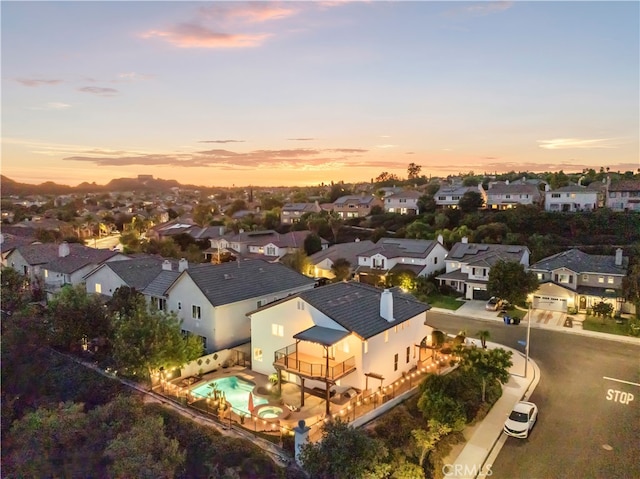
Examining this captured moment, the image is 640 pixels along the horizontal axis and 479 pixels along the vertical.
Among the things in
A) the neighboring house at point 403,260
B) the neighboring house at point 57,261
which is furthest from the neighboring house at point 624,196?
the neighboring house at point 57,261

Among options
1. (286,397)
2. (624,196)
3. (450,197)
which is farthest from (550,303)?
(450,197)

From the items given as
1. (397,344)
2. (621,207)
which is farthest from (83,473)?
(621,207)

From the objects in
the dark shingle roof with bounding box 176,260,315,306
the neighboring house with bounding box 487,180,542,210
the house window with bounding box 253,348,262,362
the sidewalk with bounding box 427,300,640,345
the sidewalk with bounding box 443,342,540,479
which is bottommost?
the sidewalk with bounding box 427,300,640,345

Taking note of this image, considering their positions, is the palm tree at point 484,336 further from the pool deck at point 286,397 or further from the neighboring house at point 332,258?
the neighboring house at point 332,258

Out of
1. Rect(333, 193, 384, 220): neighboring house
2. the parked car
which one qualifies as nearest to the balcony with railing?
the parked car

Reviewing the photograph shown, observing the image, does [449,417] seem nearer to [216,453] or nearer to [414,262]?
[216,453]

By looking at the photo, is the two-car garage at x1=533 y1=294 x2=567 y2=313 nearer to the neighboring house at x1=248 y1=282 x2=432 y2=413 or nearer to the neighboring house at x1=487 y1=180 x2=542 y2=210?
the neighboring house at x1=248 y1=282 x2=432 y2=413
